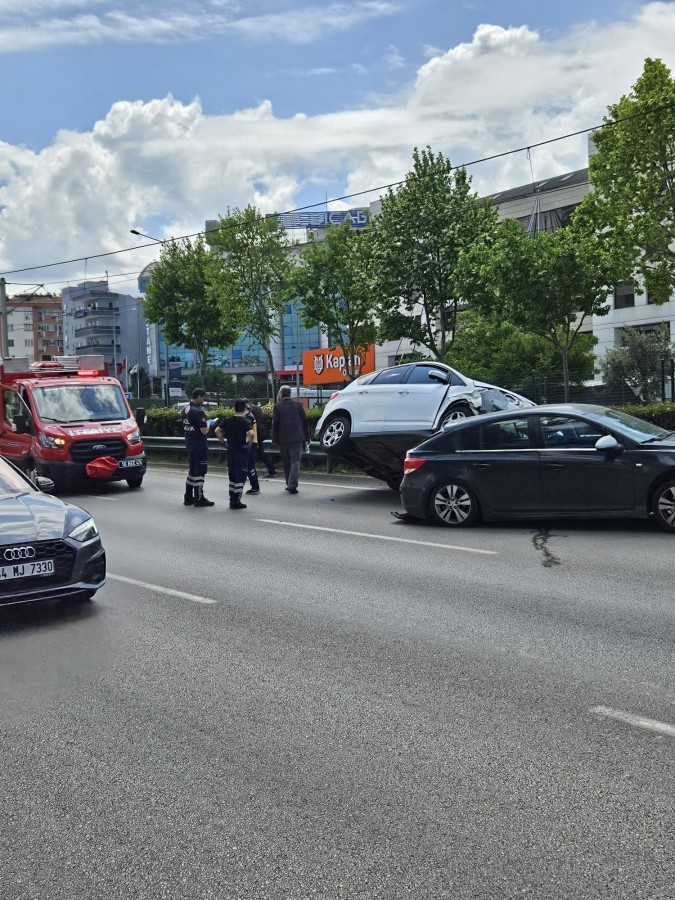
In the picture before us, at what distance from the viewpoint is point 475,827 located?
362 cm

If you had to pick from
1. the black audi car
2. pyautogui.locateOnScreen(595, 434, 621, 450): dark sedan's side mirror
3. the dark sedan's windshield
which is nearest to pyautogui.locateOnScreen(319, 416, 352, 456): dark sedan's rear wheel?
the dark sedan's windshield

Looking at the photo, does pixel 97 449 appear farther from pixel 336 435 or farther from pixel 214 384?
pixel 214 384

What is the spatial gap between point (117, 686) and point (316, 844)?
245cm

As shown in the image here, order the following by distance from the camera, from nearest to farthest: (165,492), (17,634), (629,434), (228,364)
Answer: (17,634)
(629,434)
(165,492)
(228,364)

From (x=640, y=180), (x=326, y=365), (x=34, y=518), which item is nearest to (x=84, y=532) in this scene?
(x=34, y=518)

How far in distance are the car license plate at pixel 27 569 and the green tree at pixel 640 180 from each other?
830 inches

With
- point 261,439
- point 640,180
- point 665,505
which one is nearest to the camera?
point 665,505

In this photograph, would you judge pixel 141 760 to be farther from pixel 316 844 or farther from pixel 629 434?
pixel 629 434

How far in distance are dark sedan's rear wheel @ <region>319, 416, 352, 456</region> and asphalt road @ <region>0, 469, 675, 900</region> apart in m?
6.25

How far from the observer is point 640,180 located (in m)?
25.8

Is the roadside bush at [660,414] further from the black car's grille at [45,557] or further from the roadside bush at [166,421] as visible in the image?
the black car's grille at [45,557]

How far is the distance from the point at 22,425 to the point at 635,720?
16.9m

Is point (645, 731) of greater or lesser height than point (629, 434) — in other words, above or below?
below

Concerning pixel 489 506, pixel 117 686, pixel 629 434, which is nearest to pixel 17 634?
pixel 117 686
